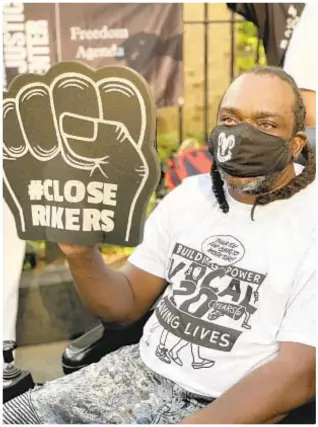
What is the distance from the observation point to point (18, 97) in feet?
5.07

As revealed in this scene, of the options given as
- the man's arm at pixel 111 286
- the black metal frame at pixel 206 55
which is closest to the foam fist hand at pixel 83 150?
the man's arm at pixel 111 286

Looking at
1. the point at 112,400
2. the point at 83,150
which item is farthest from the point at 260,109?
the point at 112,400

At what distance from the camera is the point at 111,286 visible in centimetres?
190

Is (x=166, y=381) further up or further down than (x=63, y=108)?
further down

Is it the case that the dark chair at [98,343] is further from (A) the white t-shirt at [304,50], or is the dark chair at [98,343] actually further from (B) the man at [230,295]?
(A) the white t-shirt at [304,50]

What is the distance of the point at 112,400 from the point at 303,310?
573 mm

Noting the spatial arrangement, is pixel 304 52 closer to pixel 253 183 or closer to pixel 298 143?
pixel 298 143

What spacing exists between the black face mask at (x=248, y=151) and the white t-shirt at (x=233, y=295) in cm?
15

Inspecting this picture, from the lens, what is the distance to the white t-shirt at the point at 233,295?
169 cm

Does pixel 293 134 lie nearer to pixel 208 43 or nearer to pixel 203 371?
pixel 203 371

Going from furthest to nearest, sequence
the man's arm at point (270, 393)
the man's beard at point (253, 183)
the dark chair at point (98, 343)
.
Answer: the dark chair at point (98, 343) < the man's beard at point (253, 183) < the man's arm at point (270, 393)

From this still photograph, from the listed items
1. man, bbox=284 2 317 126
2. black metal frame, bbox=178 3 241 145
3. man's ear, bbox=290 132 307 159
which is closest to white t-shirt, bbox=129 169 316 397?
man's ear, bbox=290 132 307 159

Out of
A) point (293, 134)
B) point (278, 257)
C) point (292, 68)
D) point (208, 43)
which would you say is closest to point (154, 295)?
point (278, 257)

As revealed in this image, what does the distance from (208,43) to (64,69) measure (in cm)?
322
